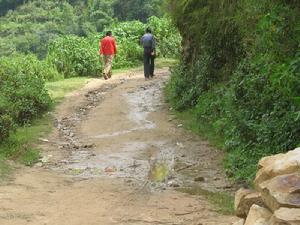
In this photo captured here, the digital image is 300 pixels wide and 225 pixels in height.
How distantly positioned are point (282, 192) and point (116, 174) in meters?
4.39

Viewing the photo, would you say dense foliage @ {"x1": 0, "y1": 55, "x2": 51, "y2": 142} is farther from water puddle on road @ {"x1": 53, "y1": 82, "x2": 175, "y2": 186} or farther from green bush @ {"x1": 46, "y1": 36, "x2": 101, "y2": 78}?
green bush @ {"x1": 46, "y1": 36, "x2": 101, "y2": 78}

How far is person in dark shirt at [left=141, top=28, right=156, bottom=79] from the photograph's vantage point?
17547 millimetres

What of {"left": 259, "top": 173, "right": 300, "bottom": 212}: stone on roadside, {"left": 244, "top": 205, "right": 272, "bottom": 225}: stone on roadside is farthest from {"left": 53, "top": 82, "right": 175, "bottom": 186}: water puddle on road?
{"left": 259, "top": 173, "right": 300, "bottom": 212}: stone on roadside

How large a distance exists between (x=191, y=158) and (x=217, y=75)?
12.5 ft

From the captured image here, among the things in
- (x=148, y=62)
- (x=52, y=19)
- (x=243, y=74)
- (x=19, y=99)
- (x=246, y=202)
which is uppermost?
(x=243, y=74)

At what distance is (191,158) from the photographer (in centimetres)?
895

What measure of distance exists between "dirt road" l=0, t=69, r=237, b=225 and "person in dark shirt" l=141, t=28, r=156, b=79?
13.3 ft

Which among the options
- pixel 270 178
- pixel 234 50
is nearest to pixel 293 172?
pixel 270 178

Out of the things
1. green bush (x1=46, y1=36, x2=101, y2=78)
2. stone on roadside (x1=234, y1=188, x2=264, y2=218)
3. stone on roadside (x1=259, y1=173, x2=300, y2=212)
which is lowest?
green bush (x1=46, y1=36, x2=101, y2=78)

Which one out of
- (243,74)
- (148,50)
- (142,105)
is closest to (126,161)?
(243,74)

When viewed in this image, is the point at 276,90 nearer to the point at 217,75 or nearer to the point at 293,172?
the point at 293,172

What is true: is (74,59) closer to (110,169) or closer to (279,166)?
(110,169)

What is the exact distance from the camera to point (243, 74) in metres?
9.80

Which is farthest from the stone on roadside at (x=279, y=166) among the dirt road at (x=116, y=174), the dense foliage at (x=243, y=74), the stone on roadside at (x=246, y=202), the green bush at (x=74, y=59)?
the green bush at (x=74, y=59)
